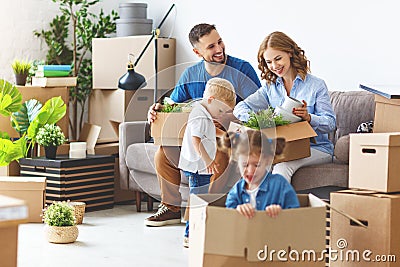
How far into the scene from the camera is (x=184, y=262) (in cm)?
352

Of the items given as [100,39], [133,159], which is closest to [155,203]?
[133,159]

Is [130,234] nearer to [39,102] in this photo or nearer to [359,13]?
[39,102]

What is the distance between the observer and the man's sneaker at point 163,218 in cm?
438

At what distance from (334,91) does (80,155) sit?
1.65m

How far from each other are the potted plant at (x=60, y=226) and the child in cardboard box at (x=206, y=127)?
2.45 ft

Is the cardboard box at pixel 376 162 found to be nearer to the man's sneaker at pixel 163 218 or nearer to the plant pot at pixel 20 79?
the man's sneaker at pixel 163 218

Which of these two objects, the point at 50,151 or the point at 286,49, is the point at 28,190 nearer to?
the point at 50,151

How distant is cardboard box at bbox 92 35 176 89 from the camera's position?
5.38 metres

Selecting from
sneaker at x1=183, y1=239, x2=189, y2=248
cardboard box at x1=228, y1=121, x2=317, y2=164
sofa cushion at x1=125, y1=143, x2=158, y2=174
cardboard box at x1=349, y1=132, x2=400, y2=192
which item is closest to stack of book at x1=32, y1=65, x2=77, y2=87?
sofa cushion at x1=125, y1=143, x2=158, y2=174

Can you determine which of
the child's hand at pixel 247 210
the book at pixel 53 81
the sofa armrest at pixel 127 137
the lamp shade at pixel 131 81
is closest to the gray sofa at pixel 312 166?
the sofa armrest at pixel 127 137

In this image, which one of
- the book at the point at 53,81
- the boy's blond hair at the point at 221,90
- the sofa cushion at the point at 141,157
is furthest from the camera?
the book at the point at 53,81

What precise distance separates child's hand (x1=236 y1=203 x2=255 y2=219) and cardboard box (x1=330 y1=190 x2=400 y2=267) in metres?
0.65

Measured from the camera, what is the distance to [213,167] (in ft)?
11.6

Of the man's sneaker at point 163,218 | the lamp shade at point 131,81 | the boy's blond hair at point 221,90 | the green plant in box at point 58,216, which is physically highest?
the lamp shade at point 131,81
